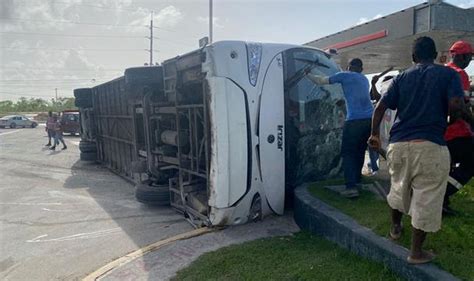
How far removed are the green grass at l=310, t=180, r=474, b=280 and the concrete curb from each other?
97mm

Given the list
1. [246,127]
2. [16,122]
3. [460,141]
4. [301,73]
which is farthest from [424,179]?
[16,122]

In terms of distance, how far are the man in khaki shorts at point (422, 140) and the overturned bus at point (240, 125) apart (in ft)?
6.43

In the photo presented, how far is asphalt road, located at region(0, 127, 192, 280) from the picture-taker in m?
4.51

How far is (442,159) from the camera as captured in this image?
275 centimetres

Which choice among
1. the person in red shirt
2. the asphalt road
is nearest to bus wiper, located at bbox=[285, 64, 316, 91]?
the person in red shirt

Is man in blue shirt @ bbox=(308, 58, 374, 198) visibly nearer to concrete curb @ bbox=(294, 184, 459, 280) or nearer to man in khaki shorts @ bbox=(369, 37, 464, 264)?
concrete curb @ bbox=(294, 184, 459, 280)

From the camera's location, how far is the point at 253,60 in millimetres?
4672

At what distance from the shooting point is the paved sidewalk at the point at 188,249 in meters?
3.82

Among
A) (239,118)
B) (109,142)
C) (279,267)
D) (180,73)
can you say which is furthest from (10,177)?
(279,267)

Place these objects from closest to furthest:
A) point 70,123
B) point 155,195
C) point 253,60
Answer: point 253,60 → point 155,195 → point 70,123

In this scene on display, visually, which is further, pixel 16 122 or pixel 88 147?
pixel 16 122

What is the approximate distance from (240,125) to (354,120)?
1352 millimetres

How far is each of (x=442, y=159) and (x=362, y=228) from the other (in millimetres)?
1094

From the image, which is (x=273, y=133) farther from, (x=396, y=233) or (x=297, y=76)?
(x=396, y=233)
